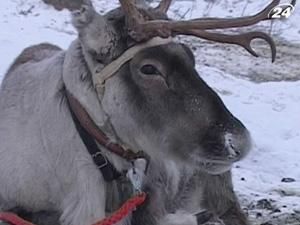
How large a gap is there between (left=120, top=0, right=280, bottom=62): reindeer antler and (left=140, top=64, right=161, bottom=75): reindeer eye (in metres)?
0.11

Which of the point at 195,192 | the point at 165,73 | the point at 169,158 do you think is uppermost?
the point at 165,73

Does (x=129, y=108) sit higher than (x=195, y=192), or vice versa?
(x=129, y=108)

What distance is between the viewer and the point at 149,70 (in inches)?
139

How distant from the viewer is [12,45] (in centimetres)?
1066

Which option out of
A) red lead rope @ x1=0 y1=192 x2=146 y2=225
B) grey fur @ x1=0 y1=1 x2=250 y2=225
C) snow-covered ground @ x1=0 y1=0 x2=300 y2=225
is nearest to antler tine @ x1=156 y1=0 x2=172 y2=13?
grey fur @ x1=0 y1=1 x2=250 y2=225

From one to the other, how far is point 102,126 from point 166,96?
0.32 m

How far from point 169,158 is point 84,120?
0.37 m

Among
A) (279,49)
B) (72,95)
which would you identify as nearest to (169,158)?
(72,95)

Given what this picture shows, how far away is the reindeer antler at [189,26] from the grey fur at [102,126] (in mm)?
66

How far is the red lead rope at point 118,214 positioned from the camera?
3.73 m

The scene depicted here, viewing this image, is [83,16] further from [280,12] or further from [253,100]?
[253,100]

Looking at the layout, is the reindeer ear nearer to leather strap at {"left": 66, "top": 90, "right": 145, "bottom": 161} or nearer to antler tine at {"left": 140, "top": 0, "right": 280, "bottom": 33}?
antler tine at {"left": 140, "top": 0, "right": 280, "bottom": 33}

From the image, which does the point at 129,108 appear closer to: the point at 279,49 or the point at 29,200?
the point at 29,200

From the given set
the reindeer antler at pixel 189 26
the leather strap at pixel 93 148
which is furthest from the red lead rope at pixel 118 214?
the reindeer antler at pixel 189 26
